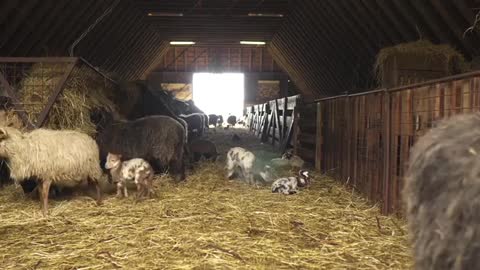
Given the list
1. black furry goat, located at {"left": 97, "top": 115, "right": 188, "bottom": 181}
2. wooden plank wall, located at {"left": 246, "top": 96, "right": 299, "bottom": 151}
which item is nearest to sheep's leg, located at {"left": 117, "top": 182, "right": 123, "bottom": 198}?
black furry goat, located at {"left": 97, "top": 115, "right": 188, "bottom": 181}

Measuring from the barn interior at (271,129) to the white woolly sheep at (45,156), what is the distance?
0.42 m

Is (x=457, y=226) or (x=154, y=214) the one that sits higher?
(x=457, y=226)

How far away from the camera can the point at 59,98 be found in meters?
6.29

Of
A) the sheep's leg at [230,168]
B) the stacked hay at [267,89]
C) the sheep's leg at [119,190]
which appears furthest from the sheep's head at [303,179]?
the stacked hay at [267,89]

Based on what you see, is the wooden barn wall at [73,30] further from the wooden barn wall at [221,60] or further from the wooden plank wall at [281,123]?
the wooden barn wall at [221,60]

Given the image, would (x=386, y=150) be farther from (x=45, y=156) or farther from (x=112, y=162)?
(x=45, y=156)

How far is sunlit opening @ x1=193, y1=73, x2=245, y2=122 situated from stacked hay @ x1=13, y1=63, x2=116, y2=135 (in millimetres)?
24354

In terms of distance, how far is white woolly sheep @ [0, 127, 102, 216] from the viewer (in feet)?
15.4

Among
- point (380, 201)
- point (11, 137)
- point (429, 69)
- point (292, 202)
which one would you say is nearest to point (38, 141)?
point (11, 137)

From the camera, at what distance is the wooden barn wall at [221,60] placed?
29.8m

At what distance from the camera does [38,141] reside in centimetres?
485

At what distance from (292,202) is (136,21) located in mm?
9653

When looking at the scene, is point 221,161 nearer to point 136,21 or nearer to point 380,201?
point 380,201

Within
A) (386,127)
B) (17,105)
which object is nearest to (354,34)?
(386,127)
